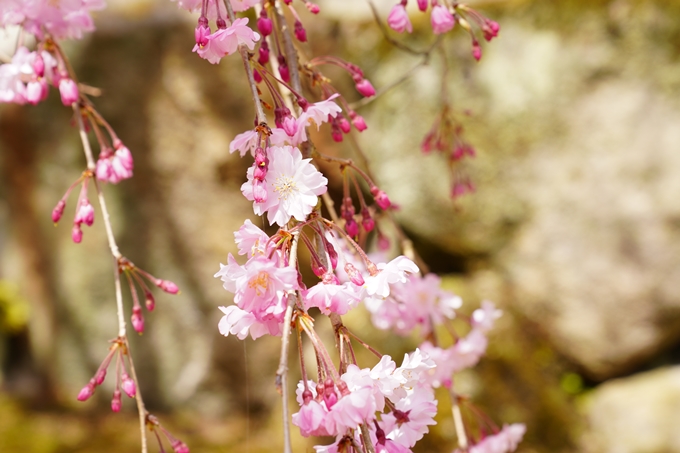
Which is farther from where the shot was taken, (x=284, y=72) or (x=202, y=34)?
(x=284, y=72)

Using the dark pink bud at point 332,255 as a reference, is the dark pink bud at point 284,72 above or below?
above

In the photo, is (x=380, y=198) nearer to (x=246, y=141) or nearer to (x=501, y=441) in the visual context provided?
(x=246, y=141)

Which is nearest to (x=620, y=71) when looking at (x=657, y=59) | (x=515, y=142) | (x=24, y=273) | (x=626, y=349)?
(x=657, y=59)

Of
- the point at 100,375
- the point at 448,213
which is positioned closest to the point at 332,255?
the point at 100,375

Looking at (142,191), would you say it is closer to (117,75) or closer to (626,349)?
(117,75)

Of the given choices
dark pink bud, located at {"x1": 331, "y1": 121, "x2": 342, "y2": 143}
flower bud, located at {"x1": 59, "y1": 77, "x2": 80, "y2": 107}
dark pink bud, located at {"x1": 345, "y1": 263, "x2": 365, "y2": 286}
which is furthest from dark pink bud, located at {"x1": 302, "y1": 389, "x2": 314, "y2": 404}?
flower bud, located at {"x1": 59, "y1": 77, "x2": 80, "y2": 107}

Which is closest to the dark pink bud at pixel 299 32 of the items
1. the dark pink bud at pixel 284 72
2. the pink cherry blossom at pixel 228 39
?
the dark pink bud at pixel 284 72

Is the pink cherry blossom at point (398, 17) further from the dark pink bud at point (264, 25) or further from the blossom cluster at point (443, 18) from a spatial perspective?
the dark pink bud at point (264, 25)

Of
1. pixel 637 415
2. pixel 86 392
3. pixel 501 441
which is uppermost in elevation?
pixel 86 392
